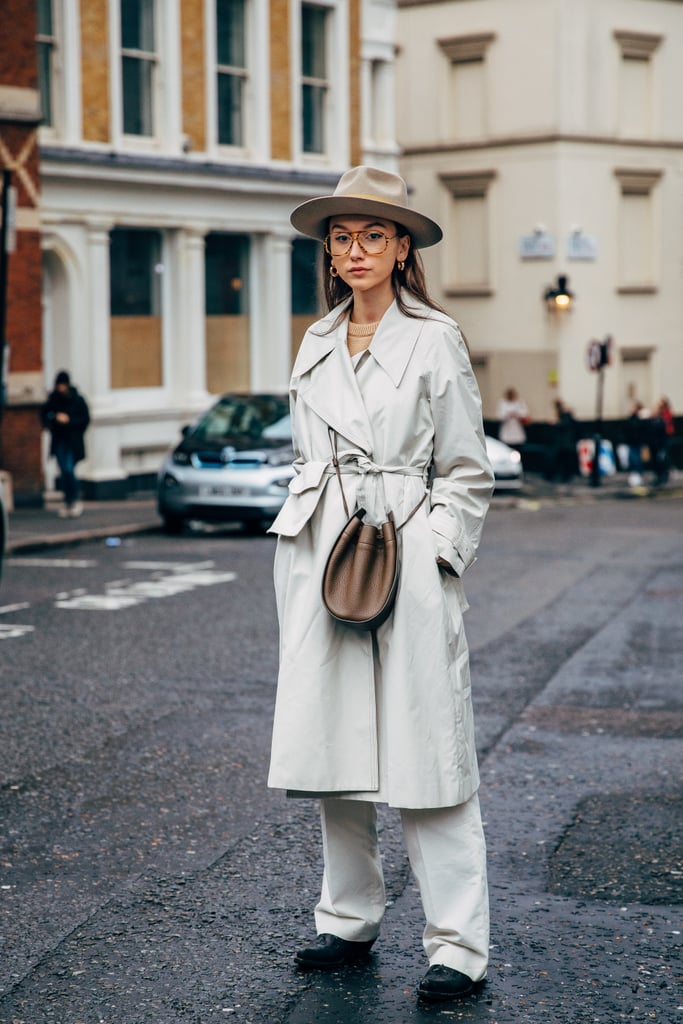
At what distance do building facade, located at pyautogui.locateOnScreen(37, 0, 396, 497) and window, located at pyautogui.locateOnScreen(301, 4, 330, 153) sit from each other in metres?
0.02

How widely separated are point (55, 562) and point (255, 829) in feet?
33.3

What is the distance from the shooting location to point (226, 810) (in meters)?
6.35

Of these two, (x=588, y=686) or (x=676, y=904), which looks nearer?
(x=676, y=904)

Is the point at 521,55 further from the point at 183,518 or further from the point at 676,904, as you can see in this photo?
the point at 676,904

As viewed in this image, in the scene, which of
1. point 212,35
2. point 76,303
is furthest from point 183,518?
point 212,35

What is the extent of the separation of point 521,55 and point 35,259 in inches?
638

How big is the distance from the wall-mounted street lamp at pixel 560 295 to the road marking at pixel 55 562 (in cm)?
1863

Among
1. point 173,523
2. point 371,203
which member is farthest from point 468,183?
point 371,203

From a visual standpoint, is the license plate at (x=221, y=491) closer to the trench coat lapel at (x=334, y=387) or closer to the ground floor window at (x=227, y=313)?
the ground floor window at (x=227, y=313)

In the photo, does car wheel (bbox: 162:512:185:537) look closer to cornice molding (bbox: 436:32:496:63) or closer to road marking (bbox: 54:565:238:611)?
road marking (bbox: 54:565:238:611)

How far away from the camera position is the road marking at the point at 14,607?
12.1 metres

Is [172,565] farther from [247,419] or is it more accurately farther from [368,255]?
[368,255]

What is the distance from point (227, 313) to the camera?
27.4 metres

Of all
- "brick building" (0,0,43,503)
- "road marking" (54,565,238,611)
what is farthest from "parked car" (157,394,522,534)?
"road marking" (54,565,238,611)
